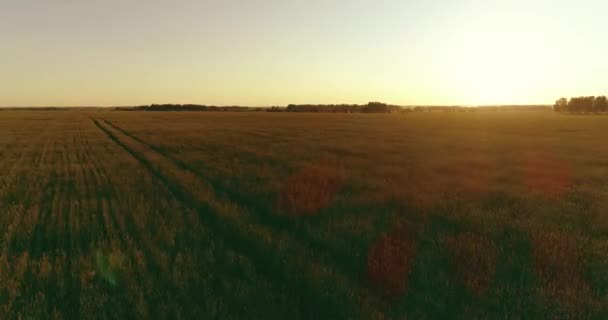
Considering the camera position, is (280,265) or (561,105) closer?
(280,265)

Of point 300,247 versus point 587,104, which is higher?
point 587,104

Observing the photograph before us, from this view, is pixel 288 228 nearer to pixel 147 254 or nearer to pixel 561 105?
pixel 147 254

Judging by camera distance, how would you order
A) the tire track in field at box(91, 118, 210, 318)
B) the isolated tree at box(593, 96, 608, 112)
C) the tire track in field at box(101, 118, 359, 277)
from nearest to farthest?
the tire track in field at box(91, 118, 210, 318)
the tire track in field at box(101, 118, 359, 277)
the isolated tree at box(593, 96, 608, 112)

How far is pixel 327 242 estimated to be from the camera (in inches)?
281

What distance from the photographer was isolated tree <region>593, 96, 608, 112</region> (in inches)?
6407

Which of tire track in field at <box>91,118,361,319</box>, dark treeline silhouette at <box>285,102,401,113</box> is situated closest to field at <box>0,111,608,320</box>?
tire track in field at <box>91,118,361,319</box>

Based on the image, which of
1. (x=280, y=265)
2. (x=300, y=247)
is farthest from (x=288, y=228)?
(x=280, y=265)

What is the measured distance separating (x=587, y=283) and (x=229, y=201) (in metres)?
8.35

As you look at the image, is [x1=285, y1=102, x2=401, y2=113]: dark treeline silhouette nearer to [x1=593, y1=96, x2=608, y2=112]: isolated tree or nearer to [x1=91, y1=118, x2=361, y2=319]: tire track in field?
[x1=593, y1=96, x2=608, y2=112]: isolated tree

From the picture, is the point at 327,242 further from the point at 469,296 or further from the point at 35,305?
the point at 35,305

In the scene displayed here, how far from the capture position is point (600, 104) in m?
163

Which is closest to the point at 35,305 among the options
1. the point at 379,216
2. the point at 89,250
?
the point at 89,250

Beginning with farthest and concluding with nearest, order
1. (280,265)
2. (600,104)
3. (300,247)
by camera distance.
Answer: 1. (600,104)
2. (300,247)
3. (280,265)

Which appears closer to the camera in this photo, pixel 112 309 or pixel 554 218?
pixel 112 309
